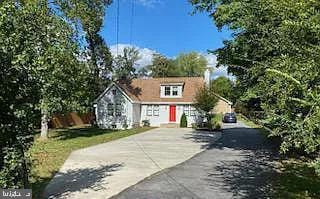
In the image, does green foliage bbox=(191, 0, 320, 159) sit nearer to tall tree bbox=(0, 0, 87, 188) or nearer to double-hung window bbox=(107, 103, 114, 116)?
tall tree bbox=(0, 0, 87, 188)

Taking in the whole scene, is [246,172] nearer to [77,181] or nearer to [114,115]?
[77,181]

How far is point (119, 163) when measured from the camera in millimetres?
16375

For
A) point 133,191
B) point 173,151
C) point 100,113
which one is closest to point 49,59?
point 133,191

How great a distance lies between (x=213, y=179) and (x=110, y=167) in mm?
4077

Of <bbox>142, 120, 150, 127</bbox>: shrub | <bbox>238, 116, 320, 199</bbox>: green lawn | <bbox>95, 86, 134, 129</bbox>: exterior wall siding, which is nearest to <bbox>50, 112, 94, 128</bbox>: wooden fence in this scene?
<bbox>95, 86, 134, 129</bbox>: exterior wall siding

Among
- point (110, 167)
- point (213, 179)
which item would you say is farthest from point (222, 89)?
point (213, 179)

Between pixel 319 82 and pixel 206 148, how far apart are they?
53.1 feet

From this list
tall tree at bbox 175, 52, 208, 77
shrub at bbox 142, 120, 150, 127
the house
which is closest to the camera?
the house

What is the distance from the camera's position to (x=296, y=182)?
12.9 m

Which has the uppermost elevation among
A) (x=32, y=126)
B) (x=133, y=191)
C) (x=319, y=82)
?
(x=319, y=82)

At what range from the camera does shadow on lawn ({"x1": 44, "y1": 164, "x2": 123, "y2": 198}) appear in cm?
1089

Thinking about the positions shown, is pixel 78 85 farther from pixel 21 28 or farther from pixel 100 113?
pixel 21 28

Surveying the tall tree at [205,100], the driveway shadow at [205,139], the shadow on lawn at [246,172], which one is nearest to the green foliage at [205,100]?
the tall tree at [205,100]

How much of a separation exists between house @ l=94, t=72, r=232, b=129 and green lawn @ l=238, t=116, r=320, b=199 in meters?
25.7
